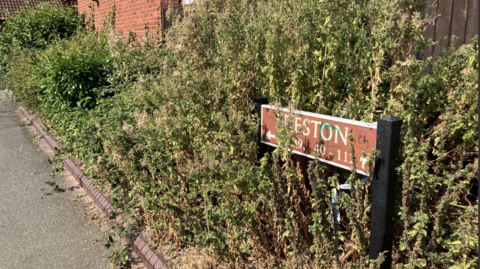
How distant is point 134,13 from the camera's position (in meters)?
9.44

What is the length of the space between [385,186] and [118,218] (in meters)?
3.14

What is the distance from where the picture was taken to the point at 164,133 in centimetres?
379

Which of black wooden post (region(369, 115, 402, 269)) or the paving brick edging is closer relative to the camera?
black wooden post (region(369, 115, 402, 269))

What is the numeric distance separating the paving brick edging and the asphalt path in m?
0.22

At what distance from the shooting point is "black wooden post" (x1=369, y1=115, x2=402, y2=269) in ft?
6.92

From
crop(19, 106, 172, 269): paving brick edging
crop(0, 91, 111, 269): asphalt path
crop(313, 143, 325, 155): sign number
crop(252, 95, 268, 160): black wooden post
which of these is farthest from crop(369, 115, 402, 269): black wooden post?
crop(0, 91, 111, 269): asphalt path

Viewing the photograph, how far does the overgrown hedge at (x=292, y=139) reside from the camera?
89.3 inches

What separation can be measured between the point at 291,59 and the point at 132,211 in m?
2.20

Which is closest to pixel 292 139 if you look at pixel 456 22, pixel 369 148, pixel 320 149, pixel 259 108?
pixel 320 149

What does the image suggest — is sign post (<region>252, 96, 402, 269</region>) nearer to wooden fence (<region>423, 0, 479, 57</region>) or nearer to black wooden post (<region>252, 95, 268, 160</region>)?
black wooden post (<region>252, 95, 268, 160</region>)

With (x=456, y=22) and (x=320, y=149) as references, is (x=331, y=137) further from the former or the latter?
(x=456, y=22)

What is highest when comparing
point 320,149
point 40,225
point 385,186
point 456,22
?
point 456,22

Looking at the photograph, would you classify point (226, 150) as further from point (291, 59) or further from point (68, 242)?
point (68, 242)

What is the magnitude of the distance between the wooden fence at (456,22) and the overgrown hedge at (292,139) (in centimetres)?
76
